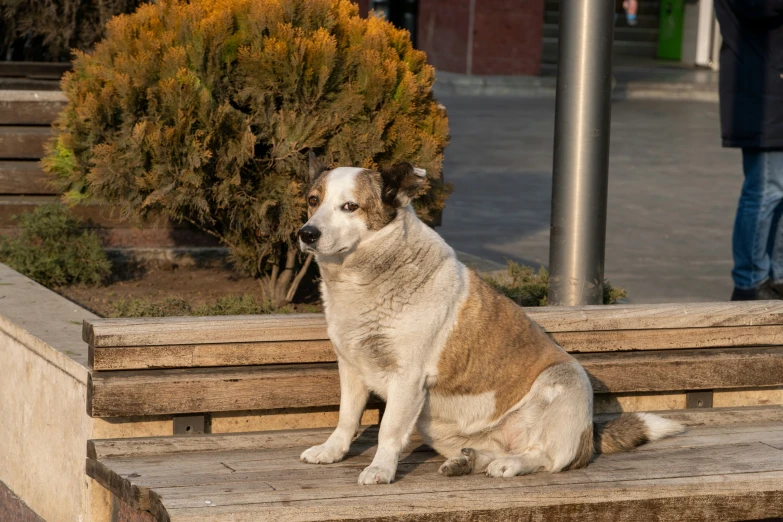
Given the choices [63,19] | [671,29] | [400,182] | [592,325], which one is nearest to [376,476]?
[400,182]

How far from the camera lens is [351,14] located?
229 inches

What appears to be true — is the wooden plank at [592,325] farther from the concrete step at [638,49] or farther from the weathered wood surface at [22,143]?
the concrete step at [638,49]

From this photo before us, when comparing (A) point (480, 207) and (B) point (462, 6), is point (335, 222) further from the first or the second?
(B) point (462, 6)

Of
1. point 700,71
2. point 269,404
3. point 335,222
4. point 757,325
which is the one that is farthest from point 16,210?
point 700,71

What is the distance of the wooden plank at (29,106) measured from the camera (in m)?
7.15

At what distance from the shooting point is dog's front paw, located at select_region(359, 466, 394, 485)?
11.9 ft

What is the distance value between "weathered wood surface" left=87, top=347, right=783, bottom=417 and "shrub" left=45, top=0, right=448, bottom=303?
143cm

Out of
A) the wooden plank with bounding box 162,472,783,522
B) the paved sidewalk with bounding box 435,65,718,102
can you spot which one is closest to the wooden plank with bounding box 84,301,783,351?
the wooden plank with bounding box 162,472,783,522

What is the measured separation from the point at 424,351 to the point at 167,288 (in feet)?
10.5

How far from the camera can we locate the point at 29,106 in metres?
7.17

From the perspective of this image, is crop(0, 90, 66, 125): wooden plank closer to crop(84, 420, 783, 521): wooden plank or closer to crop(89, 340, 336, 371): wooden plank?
crop(89, 340, 336, 371): wooden plank

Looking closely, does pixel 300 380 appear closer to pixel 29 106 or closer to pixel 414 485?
pixel 414 485

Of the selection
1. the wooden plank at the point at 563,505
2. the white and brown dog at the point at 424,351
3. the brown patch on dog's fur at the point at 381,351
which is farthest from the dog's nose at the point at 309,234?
the wooden plank at the point at 563,505

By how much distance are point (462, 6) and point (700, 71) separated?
19.7 ft
